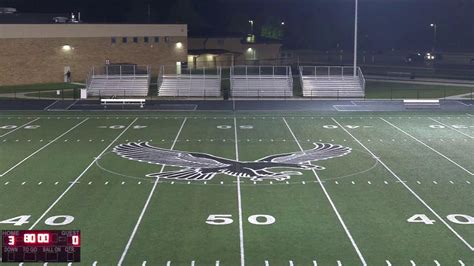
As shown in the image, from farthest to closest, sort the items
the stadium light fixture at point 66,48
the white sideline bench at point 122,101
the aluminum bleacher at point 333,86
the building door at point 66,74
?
the stadium light fixture at point 66,48 → the building door at point 66,74 → the aluminum bleacher at point 333,86 → the white sideline bench at point 122,101

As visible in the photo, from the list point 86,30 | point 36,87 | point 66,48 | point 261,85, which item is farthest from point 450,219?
point 86,30

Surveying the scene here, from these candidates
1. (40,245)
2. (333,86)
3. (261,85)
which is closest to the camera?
(40,245)

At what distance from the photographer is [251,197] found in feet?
67.2

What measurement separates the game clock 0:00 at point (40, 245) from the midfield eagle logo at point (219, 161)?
12670 millimetres

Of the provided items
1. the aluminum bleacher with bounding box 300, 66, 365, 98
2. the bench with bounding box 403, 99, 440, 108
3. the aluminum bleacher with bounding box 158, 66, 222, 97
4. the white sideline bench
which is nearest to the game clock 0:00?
the white sideline bench

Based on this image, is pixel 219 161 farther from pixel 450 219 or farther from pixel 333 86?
pixel 333 86

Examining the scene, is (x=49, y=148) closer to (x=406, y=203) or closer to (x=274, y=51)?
(x=406, y=203)

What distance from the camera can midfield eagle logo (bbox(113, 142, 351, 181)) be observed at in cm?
2361

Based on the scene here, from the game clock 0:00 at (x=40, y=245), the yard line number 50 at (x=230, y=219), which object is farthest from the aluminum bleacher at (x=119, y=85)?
the game clock 0:00 at (x=40, y=245)

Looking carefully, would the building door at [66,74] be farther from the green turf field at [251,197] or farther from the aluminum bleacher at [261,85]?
the green turf field at [251,197]

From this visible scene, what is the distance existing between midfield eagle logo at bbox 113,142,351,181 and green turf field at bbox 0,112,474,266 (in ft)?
1.14

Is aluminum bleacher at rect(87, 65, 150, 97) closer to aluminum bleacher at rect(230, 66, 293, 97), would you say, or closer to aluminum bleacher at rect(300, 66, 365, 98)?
aluminum bleacher at rect(230, 66, 293, 97)

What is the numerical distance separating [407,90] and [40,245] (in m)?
45.7

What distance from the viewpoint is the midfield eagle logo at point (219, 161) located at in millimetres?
23609
